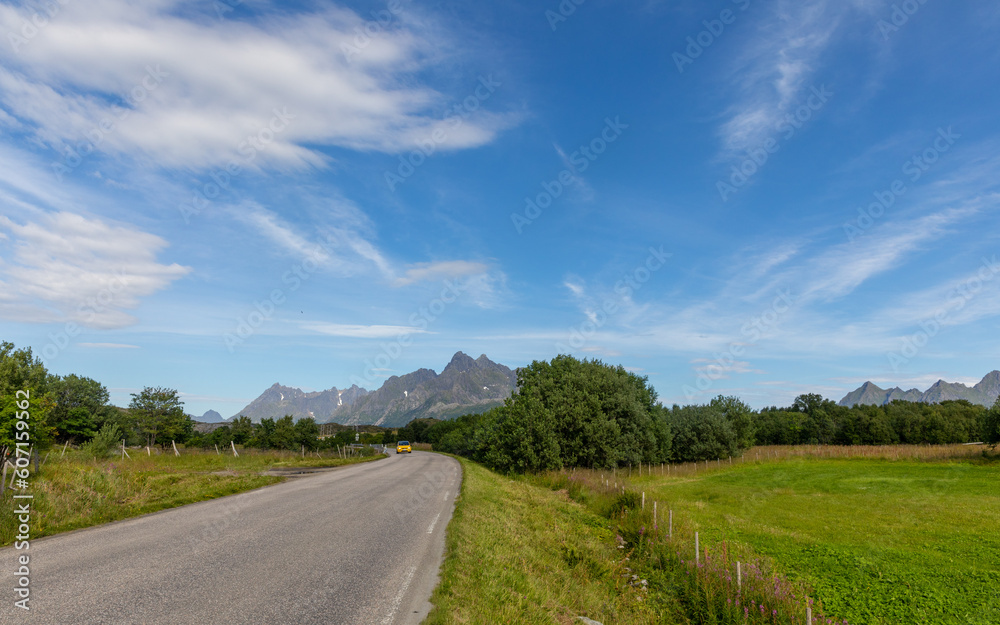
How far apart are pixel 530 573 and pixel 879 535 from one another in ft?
55.7

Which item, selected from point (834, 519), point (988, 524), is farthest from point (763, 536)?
point (988, 524)

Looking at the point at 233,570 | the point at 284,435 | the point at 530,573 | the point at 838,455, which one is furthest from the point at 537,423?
the point at 284,435

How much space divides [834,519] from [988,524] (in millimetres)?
5228

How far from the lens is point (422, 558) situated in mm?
9273

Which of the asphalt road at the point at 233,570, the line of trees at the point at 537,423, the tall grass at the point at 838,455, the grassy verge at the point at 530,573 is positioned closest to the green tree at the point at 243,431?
the line of trees at the point at 537,423

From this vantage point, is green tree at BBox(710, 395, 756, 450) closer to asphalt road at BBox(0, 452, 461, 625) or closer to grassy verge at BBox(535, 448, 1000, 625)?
grassy verge at BBox(535, 448, 1000, 625)

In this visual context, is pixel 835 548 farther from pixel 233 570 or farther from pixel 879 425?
pixel 879 425

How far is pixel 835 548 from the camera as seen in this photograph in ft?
53.6

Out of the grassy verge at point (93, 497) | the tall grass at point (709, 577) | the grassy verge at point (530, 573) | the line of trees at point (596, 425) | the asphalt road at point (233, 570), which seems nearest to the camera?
the asphalt road at point (233, 570)

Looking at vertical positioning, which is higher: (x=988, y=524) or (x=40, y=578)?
(x=40, y=578)

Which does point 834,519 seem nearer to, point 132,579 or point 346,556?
point 346,556

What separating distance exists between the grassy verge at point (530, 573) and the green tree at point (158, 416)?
186 feet

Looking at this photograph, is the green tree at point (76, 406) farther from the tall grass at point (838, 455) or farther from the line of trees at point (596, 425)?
the tall grass at point (838, 455)

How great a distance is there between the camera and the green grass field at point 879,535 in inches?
462
